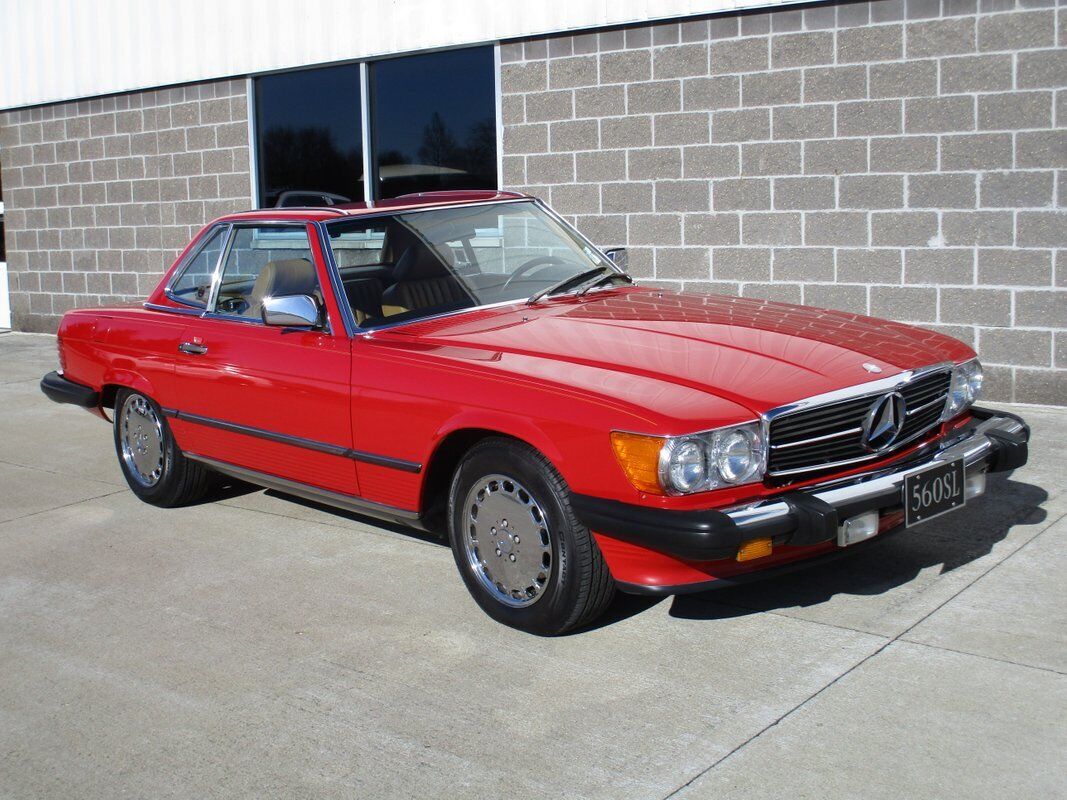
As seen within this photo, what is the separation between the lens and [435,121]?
35.0 feet

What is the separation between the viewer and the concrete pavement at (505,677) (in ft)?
10.8

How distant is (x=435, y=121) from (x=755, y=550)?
754 cm

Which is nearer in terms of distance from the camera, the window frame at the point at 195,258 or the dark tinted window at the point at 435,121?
the window frame at the point at 195,258

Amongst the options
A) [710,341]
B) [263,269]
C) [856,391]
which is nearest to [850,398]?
[856,391]

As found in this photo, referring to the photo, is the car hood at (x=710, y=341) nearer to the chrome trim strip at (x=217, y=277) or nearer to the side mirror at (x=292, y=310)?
the side mirror at (x=292, y=310)

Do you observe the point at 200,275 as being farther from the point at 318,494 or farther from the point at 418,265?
the point at 318,494

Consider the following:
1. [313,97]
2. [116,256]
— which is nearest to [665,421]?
[313,97]

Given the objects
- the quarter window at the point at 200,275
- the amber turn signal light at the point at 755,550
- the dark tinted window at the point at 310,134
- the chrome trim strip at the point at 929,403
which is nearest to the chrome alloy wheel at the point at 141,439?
the quarter window at the point at 200,275

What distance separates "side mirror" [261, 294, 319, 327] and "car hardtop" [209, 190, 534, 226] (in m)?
0.46

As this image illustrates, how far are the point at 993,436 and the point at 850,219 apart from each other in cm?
387

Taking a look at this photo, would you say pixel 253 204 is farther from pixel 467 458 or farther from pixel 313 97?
pixel 467 458

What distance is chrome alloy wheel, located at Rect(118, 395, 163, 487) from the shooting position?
20.5ft

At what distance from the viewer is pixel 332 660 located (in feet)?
13.7

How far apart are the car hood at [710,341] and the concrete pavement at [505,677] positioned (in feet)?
2.84
